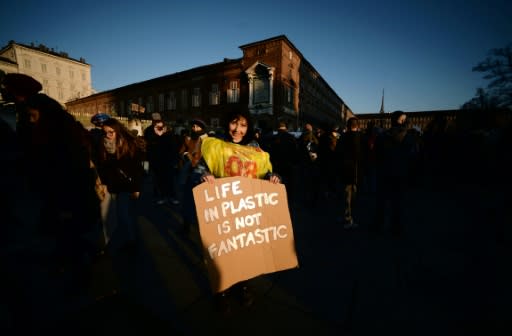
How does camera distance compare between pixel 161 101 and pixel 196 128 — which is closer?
pixel 196 128

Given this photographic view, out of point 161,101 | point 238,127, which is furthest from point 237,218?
point 161,101

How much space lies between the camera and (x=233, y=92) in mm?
23375

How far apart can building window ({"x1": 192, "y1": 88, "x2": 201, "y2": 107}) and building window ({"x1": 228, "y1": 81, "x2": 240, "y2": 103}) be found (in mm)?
4685

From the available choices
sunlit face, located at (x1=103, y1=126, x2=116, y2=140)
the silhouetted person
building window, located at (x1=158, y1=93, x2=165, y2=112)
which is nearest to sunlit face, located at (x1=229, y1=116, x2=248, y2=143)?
sunlit face, located at (x1=103, y1=126, x2=116, y2=140)

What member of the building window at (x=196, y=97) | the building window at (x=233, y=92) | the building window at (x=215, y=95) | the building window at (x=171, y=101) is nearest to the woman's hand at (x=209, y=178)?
the building window at (x=233, y=92)

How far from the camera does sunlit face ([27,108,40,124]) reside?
1858mm

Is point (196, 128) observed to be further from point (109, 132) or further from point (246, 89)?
point (246, 89)

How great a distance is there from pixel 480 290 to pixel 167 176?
5.44m

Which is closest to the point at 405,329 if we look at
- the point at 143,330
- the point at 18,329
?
the point at 143,330

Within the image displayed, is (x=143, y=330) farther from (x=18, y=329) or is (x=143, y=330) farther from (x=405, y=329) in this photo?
(x=405, y=329)

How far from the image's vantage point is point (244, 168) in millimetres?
1902

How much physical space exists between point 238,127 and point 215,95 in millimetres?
24408

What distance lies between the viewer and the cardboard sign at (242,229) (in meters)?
1.73

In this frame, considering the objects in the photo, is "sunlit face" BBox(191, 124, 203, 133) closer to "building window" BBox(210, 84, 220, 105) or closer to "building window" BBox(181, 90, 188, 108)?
"building window" BBox(210, 84, 220, 105)
